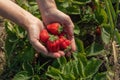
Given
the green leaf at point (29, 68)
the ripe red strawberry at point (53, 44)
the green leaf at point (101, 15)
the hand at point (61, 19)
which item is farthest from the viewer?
the green leaf at point (101, 15)

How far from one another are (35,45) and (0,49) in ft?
1.69

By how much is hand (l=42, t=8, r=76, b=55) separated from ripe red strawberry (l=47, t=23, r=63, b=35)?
69 millimetres

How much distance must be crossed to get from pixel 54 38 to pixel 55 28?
64mm

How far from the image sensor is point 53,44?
1.72m

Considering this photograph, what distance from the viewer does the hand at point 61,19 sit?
1.83 meters

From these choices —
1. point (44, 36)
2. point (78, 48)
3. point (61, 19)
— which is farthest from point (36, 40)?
point (78, 48)

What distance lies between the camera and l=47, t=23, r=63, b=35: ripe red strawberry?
68.6 inches

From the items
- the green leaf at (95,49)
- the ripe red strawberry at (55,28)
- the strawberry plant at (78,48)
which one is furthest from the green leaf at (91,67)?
the ripe red strawberry at (55,28)

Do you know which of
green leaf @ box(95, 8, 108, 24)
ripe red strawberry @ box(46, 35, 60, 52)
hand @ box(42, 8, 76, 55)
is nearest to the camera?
ripe red strawberry @ box(46, 35, 60, 52)

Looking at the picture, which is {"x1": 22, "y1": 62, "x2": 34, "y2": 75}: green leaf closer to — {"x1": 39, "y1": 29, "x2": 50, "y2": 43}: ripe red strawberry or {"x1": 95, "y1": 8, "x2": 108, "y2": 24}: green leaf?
{"x1": 39, "y1": 29, "x2": 50, "y2": 43}: ripe red strawberry

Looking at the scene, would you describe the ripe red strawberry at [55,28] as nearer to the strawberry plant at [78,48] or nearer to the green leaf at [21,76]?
the strawberry plant at [78,48]

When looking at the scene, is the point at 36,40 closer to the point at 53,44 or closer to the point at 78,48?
the point at 53,44

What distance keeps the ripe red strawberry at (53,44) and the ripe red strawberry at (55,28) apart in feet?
0.15

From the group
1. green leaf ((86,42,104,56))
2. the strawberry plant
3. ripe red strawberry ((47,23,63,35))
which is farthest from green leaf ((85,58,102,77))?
ripe red strawberry ((47,23,63,35))
